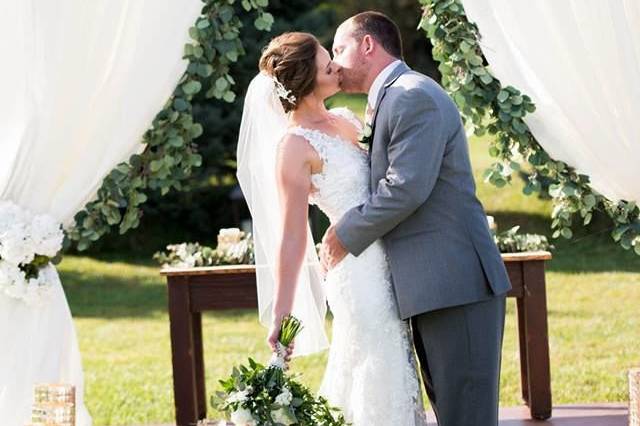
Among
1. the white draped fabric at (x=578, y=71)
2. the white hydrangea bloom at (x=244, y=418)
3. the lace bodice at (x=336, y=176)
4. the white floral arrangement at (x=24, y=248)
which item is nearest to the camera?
the white hydrangea bloom at (x=244, y=418)

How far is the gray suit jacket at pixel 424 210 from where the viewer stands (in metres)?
3.57

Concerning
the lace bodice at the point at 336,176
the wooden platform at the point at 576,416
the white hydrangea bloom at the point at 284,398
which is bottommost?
the wooden platform at the point at 576,416

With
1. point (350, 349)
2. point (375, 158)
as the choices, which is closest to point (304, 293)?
point (350, 349)

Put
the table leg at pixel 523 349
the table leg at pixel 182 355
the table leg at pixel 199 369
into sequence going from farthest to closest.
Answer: the table leg at pixel 199 369, the table leg at pixel 523 349, the table leg at pixel 182 355

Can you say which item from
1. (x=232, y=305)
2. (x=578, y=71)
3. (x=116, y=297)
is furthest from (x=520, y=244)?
(x=116, y=297)

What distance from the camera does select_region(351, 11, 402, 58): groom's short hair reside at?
377 centimetres

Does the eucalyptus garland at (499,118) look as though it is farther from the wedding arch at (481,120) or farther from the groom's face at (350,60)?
the groom's face at (350,60)

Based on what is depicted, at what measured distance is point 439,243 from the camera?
3648 millimetres

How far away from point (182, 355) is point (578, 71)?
6.41ft

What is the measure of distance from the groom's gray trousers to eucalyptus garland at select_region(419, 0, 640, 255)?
82 cm

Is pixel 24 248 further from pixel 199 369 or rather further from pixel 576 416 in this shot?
pixel 576 416

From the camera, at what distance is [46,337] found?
14.1 ft

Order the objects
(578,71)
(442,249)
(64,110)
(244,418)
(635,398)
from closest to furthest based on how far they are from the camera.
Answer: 1. (244,418)
2. (442,249)
3. (635,398)
4. (64,110)
5. (578,71)

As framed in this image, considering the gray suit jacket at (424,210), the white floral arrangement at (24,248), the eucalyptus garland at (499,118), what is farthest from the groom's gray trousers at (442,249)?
the white floral arrangement at (24,248)
